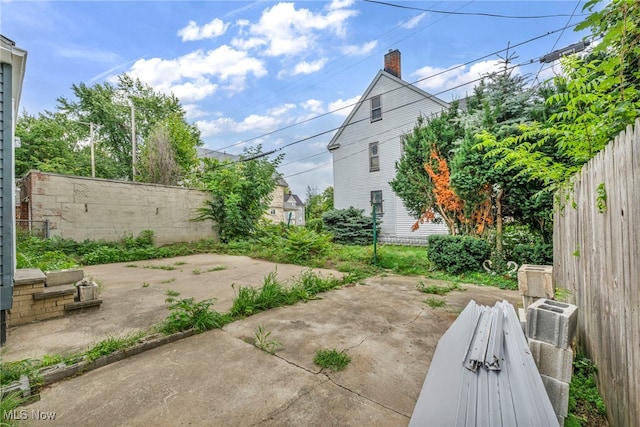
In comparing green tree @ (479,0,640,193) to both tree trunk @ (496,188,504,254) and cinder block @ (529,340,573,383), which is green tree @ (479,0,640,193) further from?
tree trunk @ (496,188,504,254)

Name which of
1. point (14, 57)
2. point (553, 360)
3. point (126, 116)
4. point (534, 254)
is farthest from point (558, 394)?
point (126, 116)

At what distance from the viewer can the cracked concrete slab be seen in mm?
1583

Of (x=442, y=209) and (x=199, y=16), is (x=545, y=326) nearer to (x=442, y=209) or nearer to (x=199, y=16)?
(x=442, y=209)

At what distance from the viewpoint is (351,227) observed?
10.5 meters

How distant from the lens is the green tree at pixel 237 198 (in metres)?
Answer: 10.2

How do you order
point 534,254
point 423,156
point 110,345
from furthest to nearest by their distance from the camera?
point 423,156 → point 534,254 → point 110,345

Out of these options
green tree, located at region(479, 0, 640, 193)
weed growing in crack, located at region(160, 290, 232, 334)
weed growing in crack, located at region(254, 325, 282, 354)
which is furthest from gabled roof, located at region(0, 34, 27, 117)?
green tree, located at region(479, 0, 640, 193)

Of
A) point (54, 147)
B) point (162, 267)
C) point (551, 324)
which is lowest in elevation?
point (162, 267)

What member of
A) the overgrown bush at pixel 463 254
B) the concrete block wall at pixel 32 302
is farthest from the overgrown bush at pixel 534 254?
the concrete block wall at pixel 32 302

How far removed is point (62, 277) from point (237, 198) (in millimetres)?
6875

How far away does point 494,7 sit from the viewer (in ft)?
19.6

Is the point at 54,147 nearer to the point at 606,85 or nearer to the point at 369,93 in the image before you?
the point at 369,93

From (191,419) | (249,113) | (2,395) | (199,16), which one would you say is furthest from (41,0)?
(249,113)

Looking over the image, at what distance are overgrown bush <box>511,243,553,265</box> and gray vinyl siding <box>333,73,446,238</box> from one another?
4970mm
